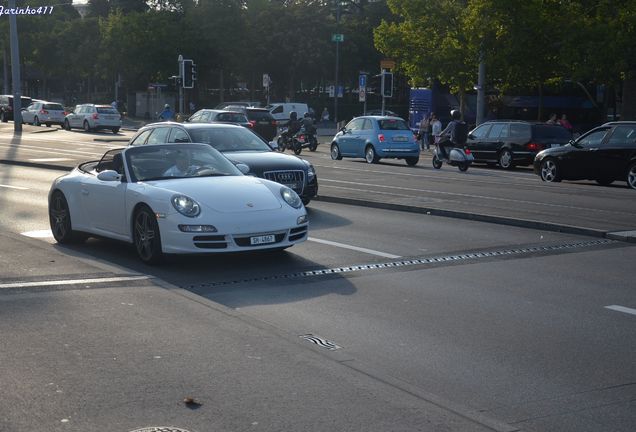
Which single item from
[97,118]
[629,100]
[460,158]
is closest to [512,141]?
[460,158]

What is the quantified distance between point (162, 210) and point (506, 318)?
412 cm

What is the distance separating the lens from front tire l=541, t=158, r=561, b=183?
24781mm

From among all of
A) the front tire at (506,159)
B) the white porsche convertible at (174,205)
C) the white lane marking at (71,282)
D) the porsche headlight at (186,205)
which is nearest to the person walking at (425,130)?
the front tire at (506,159)

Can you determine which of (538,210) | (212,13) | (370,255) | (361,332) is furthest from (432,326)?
(212,13)

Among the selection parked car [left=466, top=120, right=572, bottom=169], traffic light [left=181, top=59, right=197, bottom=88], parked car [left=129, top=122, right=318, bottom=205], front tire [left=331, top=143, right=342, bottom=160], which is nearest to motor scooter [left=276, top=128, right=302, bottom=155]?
front tire [left=331, top=143, right=342, bottom=160]

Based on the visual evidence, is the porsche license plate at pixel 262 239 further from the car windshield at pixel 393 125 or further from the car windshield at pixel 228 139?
the car windshield at pixel 393 125

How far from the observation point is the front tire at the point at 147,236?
10.5 metres

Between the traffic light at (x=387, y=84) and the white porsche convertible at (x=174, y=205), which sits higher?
the traffic light at (x=387, y=84)

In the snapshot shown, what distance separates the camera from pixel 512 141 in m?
30.8

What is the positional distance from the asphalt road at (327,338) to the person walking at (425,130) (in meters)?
30.0

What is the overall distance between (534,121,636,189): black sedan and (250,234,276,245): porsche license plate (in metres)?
14.7

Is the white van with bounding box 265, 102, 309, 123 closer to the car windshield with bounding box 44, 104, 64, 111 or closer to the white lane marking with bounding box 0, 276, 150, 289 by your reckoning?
the car windshield with bounding box 44, 104, 64, 111

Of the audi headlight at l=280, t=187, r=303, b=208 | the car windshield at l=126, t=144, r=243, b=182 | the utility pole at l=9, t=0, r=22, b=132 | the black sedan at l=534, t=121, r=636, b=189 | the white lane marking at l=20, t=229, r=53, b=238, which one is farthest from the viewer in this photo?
the utility pole at l=9, t=0, r=22, b=132

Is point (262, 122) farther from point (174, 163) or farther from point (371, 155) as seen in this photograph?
point (174, 163)
